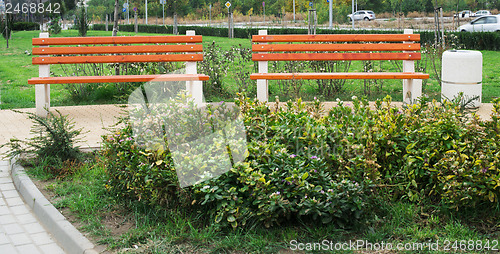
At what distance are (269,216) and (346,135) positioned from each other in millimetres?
922

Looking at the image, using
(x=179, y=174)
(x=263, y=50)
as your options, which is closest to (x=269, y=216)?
(x=179, y=174)

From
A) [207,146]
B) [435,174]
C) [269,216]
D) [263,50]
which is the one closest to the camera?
[269,216]

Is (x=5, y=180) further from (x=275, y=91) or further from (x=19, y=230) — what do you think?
(x=275, y=91)

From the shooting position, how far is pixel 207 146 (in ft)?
12.4

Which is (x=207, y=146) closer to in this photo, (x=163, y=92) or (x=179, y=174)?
(x=179, y=174)

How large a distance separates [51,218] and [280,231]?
1.57m

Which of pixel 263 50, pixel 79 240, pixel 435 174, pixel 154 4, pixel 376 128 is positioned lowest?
pixel 79 240

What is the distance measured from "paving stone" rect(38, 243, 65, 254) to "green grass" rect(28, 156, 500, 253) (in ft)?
0.62

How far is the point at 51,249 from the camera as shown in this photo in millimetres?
3545

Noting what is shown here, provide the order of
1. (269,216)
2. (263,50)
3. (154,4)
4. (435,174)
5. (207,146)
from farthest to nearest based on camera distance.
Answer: (154,4)
(263,50)
(207,146)
(435,174)
(269,216)

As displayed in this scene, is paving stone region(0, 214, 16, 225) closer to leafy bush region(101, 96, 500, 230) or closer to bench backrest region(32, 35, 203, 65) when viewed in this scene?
leafy bush region(101, 96, 500, 230)

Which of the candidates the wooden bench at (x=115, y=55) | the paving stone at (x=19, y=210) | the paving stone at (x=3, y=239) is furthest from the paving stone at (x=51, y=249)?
the wooden bench at (x=115, y=55)

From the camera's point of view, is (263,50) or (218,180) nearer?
(218,180)
